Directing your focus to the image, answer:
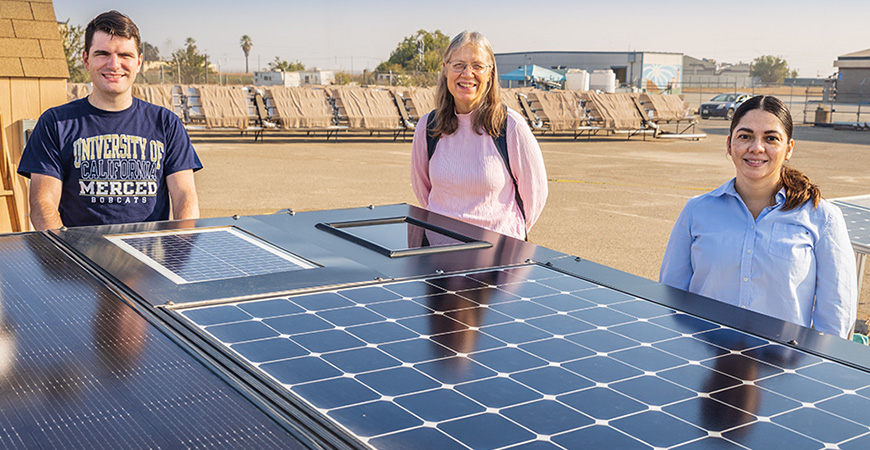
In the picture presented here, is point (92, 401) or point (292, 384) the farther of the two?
point (292, 384)

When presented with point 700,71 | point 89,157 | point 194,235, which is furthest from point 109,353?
point 700,71

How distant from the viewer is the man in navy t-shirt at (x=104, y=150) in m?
3.88

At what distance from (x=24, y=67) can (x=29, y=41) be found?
24 cm

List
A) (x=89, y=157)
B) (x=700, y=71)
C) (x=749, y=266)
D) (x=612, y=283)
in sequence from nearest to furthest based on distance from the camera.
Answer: (x=612, y=283), (x=749, y=266), (x=89, y=157), (x=700, y=71)

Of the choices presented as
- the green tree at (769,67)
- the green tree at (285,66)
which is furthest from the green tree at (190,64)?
the green tree at (769,67)

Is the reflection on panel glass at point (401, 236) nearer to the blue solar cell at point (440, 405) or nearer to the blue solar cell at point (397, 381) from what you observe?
the blue solar cell at point (397, 381)

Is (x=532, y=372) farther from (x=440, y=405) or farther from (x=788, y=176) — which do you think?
(x=788, y=176)

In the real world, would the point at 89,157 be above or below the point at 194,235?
above

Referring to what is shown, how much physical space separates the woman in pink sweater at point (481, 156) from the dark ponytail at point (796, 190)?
119 cm

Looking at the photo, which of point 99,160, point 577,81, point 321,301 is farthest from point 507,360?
point 577,81

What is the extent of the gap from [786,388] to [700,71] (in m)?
139

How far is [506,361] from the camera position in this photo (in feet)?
6.07

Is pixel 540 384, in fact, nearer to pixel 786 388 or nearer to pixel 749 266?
pixel 786 388

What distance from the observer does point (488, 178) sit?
13.2 ft
